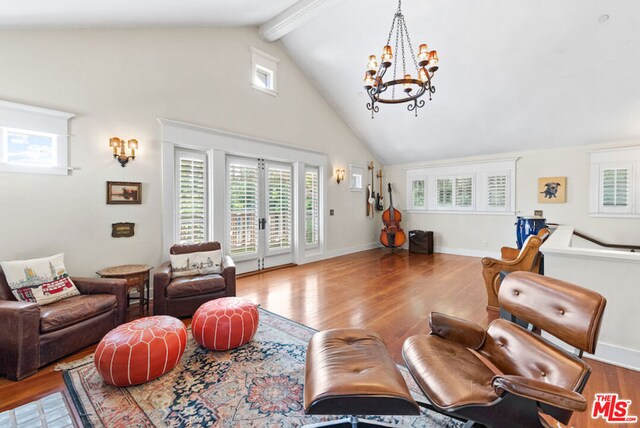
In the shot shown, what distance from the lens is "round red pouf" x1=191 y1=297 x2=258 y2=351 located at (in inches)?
93.8

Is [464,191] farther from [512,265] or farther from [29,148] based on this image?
[29,148]

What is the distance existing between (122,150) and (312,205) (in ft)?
12.2

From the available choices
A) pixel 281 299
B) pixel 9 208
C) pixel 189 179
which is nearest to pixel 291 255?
pixel 281 299

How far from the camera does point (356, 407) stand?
4.06ft

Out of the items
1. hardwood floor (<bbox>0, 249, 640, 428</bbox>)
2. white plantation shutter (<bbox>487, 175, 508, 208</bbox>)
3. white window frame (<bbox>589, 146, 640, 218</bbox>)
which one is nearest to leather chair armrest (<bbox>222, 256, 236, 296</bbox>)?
hardwood floor (<bbox>0, 249, 640, 428</bbox>)

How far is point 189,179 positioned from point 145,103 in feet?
3.89

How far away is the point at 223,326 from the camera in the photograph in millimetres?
2387

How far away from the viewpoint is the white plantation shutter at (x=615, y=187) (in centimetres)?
512

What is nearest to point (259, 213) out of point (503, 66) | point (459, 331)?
point (459, 331)

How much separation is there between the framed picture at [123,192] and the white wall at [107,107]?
82mm

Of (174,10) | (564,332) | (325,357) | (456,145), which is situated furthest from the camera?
(456,145)

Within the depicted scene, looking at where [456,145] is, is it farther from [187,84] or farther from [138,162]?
[138,162]

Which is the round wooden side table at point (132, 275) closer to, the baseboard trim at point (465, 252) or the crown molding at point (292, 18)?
the crown molding at point (292, 18)

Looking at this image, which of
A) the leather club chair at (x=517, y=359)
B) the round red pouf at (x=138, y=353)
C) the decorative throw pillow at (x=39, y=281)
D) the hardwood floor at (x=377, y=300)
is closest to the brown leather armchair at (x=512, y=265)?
the hardwood floor at (x=377, y=300)
